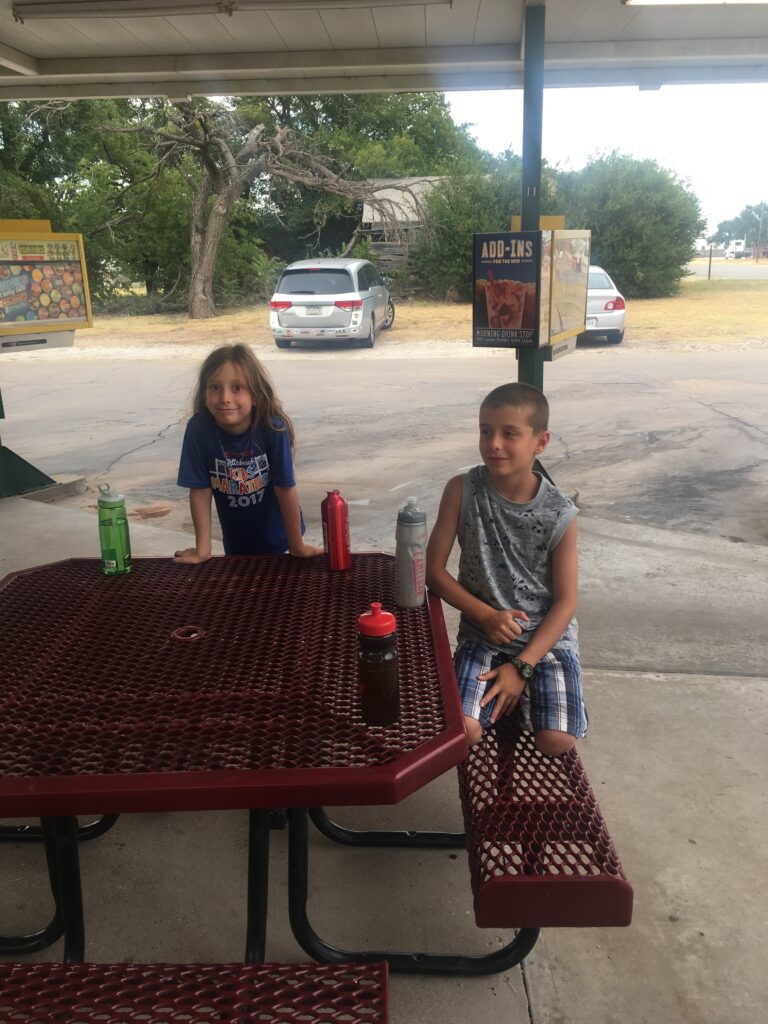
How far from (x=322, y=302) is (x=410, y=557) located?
14.4 meters

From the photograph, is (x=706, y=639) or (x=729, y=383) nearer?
(x=706, y=639)

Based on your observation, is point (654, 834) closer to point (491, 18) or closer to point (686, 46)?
point (491, 18)

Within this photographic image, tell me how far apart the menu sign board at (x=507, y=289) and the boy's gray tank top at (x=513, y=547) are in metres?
2.45

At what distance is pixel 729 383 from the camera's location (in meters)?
11.3

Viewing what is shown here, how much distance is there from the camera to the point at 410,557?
2102 mm

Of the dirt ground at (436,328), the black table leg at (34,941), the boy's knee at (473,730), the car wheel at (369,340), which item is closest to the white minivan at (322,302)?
the car wheel at (369,340)

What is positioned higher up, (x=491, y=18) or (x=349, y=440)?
(x=491, y=18)

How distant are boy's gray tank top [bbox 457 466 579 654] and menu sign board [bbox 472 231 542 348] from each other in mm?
2448

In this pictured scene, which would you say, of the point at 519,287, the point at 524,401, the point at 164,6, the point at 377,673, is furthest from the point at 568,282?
the point at 377,673

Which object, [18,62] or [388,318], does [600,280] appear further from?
[18,62]

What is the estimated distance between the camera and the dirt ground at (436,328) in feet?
55.3

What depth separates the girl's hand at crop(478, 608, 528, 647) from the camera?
2166 mm

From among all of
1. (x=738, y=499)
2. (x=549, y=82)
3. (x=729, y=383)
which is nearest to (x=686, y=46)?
(x=549, y=82)

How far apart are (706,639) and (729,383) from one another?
8.66 metres
